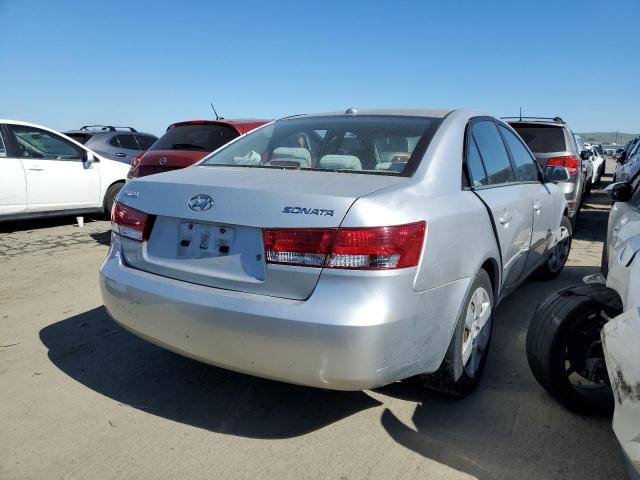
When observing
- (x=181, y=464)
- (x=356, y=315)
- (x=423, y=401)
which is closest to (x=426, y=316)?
(x=356, y=315)

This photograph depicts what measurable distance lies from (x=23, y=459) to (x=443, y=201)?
222 cm

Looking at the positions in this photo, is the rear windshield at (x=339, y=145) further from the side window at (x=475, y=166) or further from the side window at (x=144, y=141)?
the side window at (x=144, y=141)

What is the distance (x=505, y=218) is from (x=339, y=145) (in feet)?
3.68

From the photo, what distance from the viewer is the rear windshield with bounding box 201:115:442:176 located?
2805 millimetres

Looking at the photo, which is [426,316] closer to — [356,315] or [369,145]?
[356,315]

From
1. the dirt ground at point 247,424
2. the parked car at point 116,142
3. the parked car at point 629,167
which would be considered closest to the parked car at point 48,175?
the parked car at point 116,142

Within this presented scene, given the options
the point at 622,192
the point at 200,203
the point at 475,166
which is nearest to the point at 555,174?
the point at 622,192

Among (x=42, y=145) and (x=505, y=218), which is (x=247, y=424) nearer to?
(x=505, y=218)

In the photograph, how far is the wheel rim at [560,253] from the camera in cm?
524

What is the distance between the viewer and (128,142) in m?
11.1

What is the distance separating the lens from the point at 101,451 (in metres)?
2.39

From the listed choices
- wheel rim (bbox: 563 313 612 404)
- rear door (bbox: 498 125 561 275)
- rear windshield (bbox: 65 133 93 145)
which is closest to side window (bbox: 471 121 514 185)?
rear door (bbox: 498 125 561 275)

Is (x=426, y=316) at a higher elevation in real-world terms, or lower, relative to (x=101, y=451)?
higher

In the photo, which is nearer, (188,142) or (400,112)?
(400,112)
